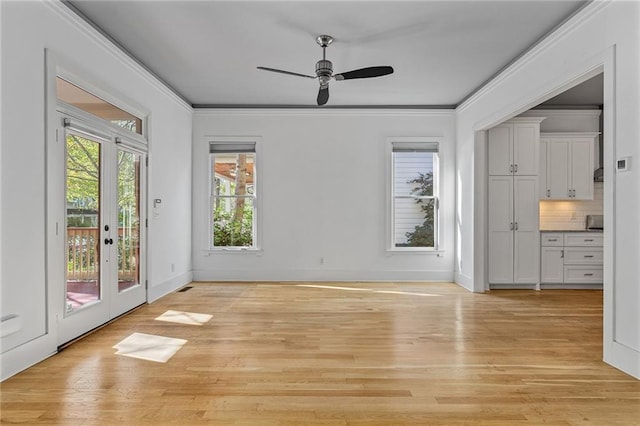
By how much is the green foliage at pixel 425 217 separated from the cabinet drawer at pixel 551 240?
171 cm

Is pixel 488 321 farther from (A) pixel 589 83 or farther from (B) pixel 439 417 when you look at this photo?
(A) pixel 589 83

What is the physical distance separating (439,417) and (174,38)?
4223mm

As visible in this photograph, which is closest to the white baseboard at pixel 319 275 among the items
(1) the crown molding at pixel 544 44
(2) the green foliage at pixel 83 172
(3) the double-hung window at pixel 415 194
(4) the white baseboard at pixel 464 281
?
(4) the white baseboard at pixel 464 281

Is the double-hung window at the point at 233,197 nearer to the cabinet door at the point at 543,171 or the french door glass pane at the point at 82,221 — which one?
the french door glass pane at the point at 82,221

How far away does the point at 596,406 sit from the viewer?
2414 mm

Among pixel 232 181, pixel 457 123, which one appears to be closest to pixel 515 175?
pixel 457 123

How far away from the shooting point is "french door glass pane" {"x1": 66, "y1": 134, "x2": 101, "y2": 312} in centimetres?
357

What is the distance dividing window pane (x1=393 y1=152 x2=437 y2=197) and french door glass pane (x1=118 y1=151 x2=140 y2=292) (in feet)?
13.7

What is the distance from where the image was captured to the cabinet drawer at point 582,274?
609 centimetres

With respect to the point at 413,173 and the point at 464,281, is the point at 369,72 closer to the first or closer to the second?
the point at 413,173

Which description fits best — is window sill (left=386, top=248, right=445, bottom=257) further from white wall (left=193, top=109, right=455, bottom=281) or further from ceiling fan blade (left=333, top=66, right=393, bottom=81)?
ceiling fan blade (left=333, top=66, right=393, bottom=81)

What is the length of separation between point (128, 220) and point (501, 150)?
544cm

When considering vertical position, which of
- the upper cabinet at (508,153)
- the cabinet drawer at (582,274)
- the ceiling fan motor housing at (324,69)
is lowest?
the cabinet drawer at (582,274)

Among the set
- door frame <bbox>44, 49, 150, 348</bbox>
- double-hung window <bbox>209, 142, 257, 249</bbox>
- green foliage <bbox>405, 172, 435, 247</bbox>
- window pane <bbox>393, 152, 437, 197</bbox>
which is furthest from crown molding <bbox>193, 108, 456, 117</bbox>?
door frame <bbox>44, 49, 150, 348</bbox>
